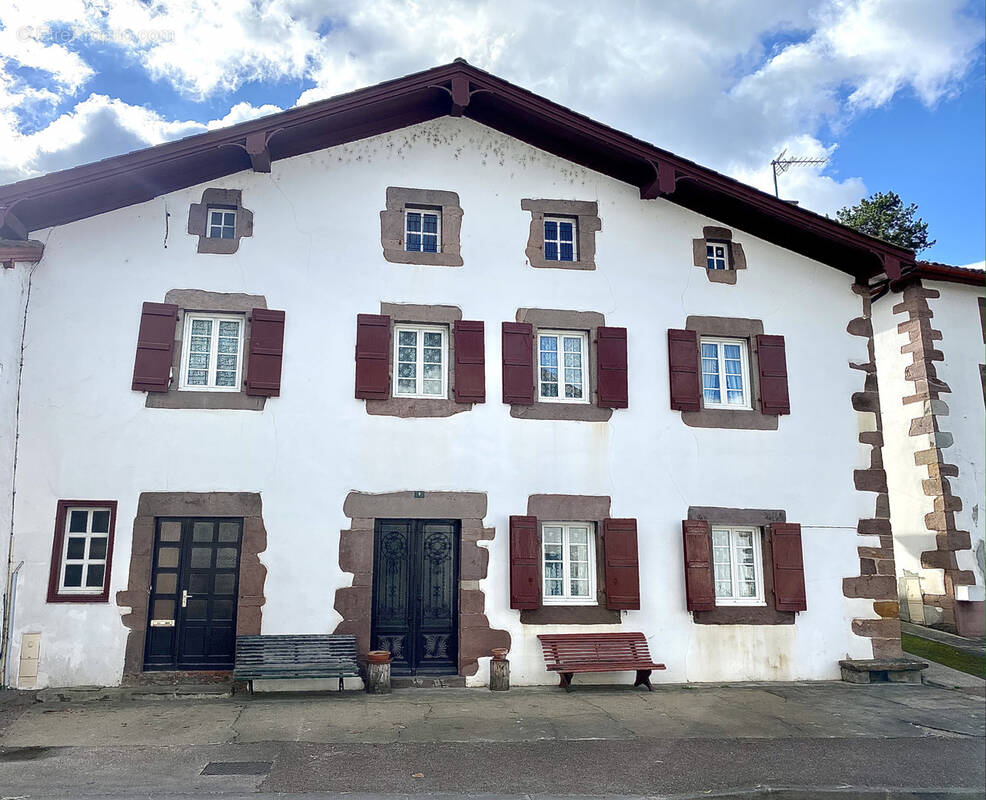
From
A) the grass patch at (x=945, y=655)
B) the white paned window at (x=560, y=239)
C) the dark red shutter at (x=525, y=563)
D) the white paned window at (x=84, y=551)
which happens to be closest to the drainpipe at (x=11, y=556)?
the white paned window at (x=84, y=551)

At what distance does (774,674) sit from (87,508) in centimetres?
888

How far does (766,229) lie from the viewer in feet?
37.3

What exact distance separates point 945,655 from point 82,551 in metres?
12.0

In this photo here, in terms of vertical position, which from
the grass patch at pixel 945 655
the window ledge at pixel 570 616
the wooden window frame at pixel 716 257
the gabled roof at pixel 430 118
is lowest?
the grass patch at pixel 945 655

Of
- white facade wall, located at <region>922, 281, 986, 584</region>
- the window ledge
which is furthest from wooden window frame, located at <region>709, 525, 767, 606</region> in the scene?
white facade wall, located at <region>922, 281, 986, 584</region>

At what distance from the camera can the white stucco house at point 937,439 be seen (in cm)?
1267

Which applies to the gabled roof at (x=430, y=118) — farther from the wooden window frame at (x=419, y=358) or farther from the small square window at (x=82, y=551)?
the small square window at (x=82, y=551)

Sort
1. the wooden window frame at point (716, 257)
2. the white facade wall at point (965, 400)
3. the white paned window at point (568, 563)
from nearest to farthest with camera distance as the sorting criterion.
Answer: the white paned window at point (568, 563)
the wooden window frame at point (716, 257)
the white facade wall at point (965, 400)

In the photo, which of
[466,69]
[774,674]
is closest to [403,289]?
[466,69]

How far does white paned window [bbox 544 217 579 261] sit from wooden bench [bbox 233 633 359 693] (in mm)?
5736

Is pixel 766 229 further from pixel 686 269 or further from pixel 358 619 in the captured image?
pixel 358 619

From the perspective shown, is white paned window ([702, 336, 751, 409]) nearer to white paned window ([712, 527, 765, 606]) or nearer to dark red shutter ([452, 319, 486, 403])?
white paned window ([712, 527, 765, 606])

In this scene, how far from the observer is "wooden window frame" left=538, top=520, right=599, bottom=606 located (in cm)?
991

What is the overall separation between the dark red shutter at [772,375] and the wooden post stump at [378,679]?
6.10 meters
